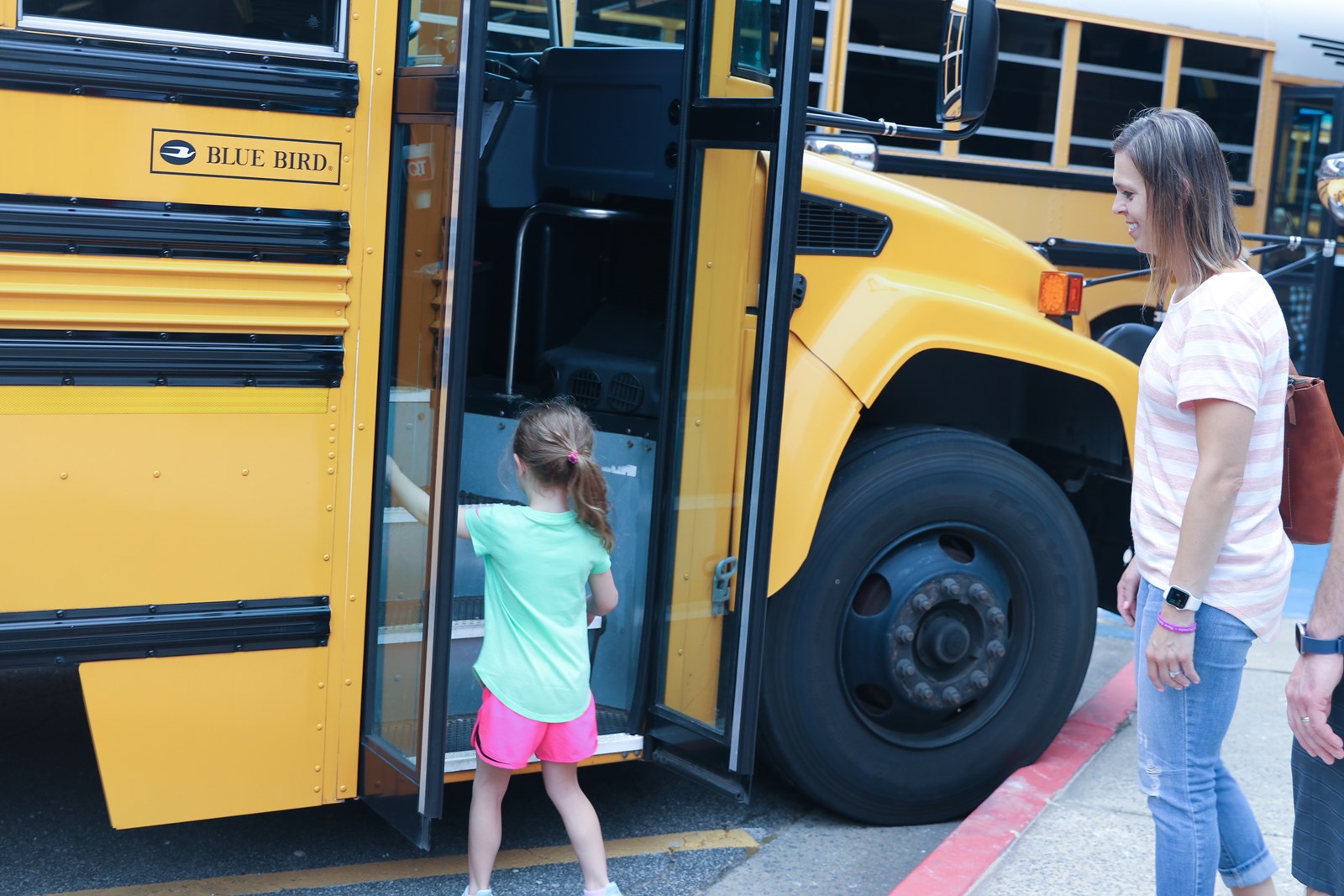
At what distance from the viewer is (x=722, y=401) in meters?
2.84

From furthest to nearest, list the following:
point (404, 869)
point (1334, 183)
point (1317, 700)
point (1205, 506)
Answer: point (1334, 183), point (404, 869), point (1205, 506), point (1317, 700)

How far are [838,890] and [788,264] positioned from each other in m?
1.32

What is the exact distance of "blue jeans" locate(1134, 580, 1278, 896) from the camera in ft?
6.93

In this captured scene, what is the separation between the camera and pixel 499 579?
2.48 metres

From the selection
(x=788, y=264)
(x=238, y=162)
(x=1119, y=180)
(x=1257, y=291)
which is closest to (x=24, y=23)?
(x=238, y=162)

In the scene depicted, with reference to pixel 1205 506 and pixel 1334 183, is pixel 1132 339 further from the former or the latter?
pixel 1205 506

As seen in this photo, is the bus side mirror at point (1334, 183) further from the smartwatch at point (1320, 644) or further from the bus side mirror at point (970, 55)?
the smartwatch at point (1320, 644)

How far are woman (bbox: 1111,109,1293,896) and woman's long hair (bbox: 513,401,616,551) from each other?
2.96 feet

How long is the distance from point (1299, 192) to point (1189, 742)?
704 centimetres

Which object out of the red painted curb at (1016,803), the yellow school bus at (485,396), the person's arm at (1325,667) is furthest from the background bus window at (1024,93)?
the person's arm at (1325,667)

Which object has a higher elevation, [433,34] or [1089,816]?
[433,34]

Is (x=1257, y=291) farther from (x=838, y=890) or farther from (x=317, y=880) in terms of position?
(x=317, y=880)

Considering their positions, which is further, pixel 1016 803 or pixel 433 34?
pixel 1016 803

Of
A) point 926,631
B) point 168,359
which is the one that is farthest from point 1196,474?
point 168,359
